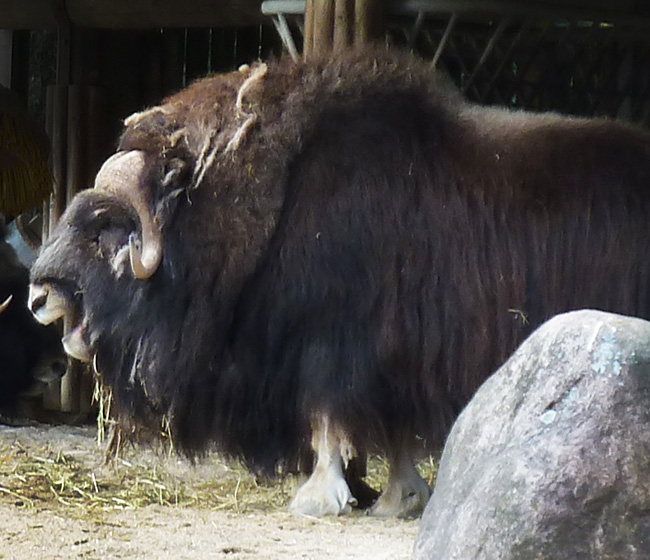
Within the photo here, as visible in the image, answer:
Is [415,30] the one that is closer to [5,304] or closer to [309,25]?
[309,25]

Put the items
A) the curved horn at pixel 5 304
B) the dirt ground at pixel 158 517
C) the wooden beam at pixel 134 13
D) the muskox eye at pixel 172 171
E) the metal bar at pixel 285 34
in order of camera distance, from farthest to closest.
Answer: the curved horn at pixel 5 304 → the wooden beam at pixel 134 13 → the metal bar at pixel 285 34 → the muskox eye at pixel 172 171 → the dirt ground at pixel 158 517

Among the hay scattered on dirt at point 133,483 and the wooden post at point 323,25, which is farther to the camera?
the wooden post at point 323,25

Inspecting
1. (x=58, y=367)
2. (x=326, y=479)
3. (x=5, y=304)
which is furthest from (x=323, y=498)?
(x=58, y=367)

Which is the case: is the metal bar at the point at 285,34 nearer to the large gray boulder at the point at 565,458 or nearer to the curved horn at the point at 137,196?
the curved horn at the point at 137,196

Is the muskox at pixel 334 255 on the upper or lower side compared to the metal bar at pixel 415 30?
lower

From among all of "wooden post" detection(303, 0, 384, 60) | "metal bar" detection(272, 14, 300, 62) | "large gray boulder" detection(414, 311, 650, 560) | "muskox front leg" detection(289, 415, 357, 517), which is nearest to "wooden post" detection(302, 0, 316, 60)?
"wooden post" detection(303, 0, 384, 60)

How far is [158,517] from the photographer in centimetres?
325

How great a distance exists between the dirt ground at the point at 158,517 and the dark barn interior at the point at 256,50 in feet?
4.41

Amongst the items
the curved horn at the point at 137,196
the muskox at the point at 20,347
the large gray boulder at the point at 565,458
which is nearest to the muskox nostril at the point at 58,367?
the muskox at the point at 20,347

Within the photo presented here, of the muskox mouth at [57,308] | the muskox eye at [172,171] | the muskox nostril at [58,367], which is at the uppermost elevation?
the muskox eye at [172,171]

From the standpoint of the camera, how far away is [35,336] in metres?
5.60

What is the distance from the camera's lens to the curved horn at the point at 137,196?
3.24 meters

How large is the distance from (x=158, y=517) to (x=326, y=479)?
0.47 metres

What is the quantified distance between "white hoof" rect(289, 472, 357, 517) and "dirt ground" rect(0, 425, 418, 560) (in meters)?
0.04
